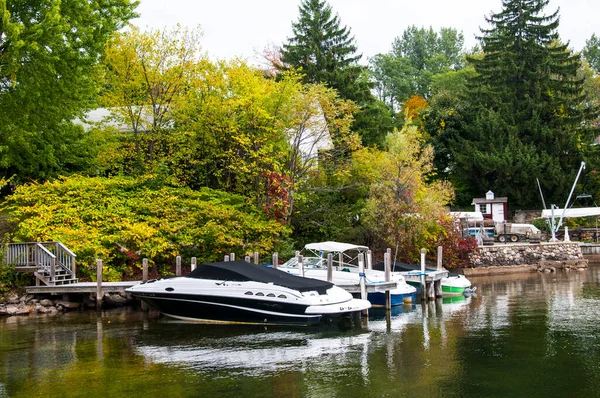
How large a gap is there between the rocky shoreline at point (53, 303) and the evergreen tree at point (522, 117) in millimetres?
33732

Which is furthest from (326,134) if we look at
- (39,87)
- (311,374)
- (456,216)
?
(311,374)

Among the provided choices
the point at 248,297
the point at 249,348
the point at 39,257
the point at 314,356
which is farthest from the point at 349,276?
the point at 39,257

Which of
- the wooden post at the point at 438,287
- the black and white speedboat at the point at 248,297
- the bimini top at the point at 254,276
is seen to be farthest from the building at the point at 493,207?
the bimini top at the point at 254,276

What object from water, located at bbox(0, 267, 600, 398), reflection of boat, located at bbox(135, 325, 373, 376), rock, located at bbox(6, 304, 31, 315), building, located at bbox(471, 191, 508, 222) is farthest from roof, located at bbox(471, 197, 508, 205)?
rock, located at bbox(6, 304, 31, 315)

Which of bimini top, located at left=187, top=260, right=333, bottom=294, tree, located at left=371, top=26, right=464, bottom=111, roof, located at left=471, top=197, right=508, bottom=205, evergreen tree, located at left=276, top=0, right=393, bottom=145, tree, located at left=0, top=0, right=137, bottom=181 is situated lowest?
bimini top, located at left=187, top=260, right=333, bottom=294

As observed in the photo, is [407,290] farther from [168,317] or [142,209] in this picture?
[142,209]

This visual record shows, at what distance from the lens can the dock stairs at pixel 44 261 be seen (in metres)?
21.8

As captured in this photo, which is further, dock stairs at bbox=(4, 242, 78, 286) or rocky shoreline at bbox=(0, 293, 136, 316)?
dock stairs at bbox=(4, 242, 78, 286)

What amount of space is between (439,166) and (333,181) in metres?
21.8

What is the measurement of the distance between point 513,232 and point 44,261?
3199 centimetres

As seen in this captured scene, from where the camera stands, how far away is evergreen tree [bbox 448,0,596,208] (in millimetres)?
48000

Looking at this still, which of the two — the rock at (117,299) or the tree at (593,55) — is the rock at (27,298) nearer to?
the rock at (117,299)

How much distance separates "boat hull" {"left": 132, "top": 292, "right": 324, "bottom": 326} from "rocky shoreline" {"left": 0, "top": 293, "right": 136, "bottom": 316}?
10.9ft

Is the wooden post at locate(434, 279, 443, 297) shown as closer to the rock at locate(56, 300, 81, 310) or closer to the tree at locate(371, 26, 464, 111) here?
the rock at locate(56, 300, 81, 310)
